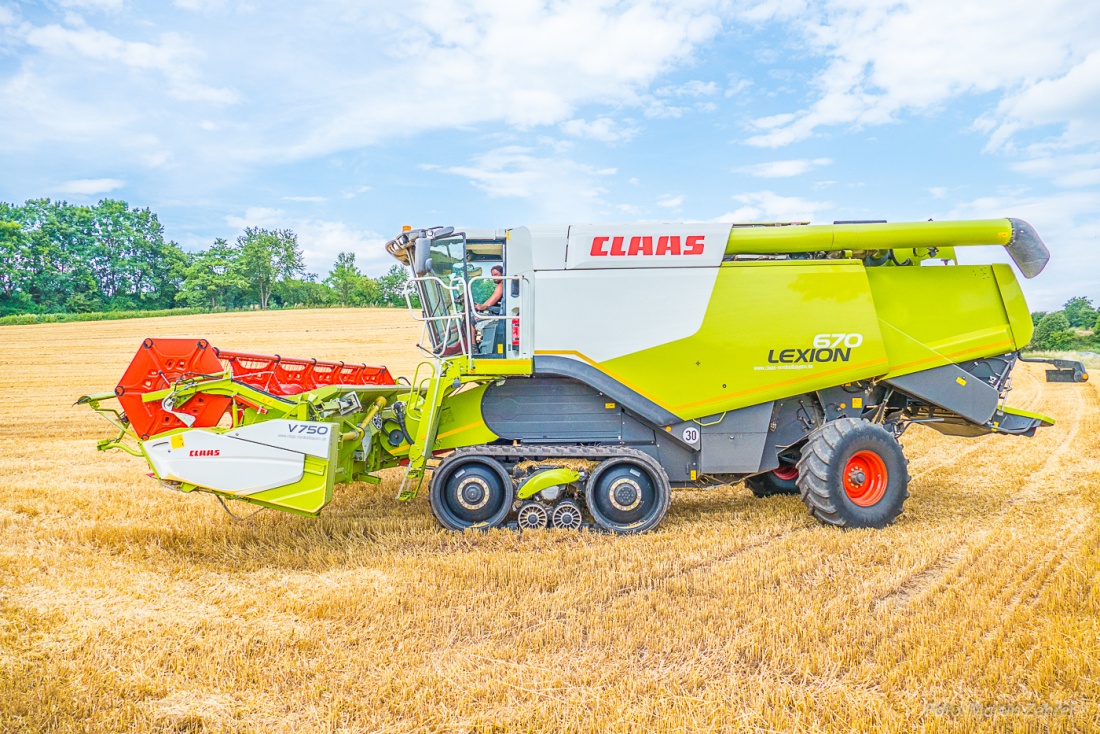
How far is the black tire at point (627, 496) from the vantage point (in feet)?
18.2

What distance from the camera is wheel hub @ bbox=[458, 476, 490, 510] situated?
5523mm

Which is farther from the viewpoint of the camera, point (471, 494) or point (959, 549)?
point (471, 494)

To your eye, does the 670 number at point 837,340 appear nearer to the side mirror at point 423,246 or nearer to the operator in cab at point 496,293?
the operator in cab at point 496,293

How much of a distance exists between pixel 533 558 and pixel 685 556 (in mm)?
1072

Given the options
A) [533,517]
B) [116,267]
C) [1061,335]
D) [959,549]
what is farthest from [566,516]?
[116,267]

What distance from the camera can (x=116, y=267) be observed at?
147 feet

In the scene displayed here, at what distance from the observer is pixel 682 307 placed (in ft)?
18.5

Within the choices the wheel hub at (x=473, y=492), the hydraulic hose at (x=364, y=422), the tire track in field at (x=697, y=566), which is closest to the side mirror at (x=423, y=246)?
the hydraulic hose at (x=364, y=422)

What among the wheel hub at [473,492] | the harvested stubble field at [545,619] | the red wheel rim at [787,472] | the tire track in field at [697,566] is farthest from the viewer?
the red wheel rim at [787,472]

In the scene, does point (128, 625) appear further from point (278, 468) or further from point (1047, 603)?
point (1047, 603)

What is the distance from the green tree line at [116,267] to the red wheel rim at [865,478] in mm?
38218

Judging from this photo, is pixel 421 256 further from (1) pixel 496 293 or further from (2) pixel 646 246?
(2) pixel 646 246

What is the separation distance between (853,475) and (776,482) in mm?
1296

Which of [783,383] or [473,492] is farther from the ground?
[783,383]
